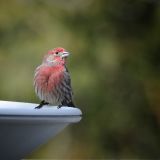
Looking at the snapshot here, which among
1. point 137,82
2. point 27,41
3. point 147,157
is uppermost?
point 27,41

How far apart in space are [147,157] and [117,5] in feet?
3.91

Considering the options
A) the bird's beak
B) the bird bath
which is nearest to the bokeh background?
the bird's beak

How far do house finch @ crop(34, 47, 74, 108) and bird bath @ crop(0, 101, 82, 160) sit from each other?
26cm

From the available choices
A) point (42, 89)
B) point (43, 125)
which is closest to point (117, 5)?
point (42, 89)

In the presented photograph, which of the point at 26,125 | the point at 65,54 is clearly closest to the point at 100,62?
the point at 65,54

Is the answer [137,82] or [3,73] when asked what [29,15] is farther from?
[137,82]

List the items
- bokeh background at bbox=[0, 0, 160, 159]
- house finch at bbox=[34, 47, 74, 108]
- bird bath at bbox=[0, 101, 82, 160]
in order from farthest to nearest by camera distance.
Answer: bokeh background at bbox=[0, 0, 160, 159] → house finch at bbox=[34, 47, 74, 108] → bird bath at bbox=[0, 101, 82, 160]

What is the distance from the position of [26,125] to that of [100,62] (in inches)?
149

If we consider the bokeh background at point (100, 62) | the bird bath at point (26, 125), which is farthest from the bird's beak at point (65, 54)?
the bokeh background at point (100, 62)

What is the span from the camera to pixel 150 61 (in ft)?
17.7

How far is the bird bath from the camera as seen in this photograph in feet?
4.25

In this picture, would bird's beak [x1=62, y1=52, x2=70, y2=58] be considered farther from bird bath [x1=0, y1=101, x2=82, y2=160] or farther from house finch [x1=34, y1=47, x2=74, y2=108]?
bird bath [x1=0, y1=101, x2=82, y2=160]

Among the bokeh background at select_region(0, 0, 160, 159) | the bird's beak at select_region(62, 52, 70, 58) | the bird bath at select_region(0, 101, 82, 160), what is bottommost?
the bokeh background at select_region(0, 0, 160, 159)

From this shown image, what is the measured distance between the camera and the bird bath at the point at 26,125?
1.29 m
